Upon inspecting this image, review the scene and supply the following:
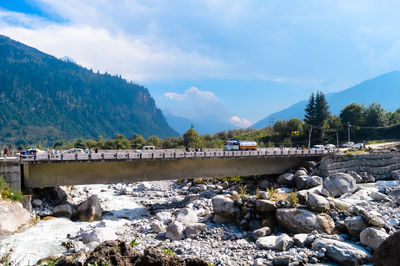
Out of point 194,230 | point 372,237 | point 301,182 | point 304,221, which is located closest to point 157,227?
point 194,230

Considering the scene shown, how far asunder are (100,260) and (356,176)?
42.7 m

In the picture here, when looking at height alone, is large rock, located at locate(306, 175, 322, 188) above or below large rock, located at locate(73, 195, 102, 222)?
above

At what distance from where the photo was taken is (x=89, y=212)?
2625 centimetres

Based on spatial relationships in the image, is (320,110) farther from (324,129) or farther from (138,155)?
(138,155)

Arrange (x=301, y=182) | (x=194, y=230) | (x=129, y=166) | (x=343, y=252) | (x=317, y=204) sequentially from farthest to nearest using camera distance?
(x=301, y=182) < (x=129, y=166) < (x=194, y=230) < (x=317, y=204) < (x=343, y=252)

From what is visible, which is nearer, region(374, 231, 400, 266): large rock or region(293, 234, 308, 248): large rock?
region(374, 231, 400, 266): large rock

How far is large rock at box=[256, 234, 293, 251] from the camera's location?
16.2 metres

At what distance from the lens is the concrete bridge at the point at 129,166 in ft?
92.1

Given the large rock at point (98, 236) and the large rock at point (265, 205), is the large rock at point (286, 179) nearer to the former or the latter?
the large rock at point (265, 205)

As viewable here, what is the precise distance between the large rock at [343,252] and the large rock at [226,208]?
690 cm

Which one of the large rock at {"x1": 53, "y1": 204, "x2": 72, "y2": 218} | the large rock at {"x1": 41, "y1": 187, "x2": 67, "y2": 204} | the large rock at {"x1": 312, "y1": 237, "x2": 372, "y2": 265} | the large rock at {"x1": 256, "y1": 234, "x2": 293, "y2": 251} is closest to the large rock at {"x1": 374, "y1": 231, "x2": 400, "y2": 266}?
the large rock at {"x1": 312, "y1": 237, "x2": 372, "y2": 265}

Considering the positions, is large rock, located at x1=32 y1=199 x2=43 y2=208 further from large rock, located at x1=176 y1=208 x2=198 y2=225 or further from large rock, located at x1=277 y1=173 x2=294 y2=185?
large rock, located at x1=277 y1=173 x2=294 y2=185

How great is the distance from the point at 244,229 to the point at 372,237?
8.08 meters

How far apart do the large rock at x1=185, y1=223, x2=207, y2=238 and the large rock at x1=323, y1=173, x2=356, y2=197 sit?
627 inches
